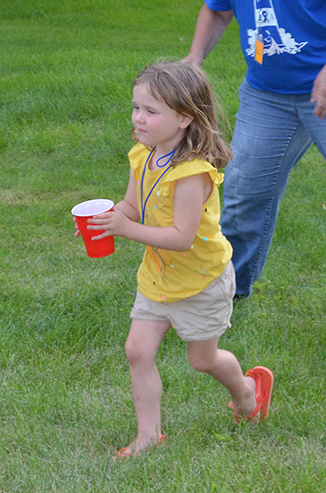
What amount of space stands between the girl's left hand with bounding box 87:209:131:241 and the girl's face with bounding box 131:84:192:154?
0.95ft

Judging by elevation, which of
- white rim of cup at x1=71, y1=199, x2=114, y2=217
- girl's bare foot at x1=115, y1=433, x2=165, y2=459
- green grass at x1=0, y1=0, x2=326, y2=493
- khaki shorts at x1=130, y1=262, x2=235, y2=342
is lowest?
green grass at x1=0, y1=0, x2=326, y2=493

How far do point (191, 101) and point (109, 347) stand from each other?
152cm

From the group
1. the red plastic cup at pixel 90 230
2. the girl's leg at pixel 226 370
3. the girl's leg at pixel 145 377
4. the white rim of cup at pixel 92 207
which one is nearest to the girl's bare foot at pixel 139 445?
the girl's leg at pixel 145 377

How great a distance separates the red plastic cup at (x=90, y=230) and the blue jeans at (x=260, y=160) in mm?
1258

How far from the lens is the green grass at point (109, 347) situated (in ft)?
7.44

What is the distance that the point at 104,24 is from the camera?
47.6 ft

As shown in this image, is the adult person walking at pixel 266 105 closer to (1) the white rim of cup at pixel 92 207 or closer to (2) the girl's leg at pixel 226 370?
(2) the girl's leg at pixel 226 370

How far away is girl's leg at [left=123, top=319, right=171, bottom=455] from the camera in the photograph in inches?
91.4

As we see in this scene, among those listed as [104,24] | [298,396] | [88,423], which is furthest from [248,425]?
[104,24]

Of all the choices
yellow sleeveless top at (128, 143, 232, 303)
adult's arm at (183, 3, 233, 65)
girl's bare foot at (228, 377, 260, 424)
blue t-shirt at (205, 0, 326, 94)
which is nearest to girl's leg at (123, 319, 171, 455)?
yellow sleeveless top at (128, 143, 232, 303)

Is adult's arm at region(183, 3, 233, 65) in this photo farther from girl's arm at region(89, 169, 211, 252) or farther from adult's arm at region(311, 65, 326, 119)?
girl's arm at region(89, 169, 211, 252)

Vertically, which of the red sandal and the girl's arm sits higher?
the girl's arm

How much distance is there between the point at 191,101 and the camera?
83.2 inches

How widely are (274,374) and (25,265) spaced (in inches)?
74.7
